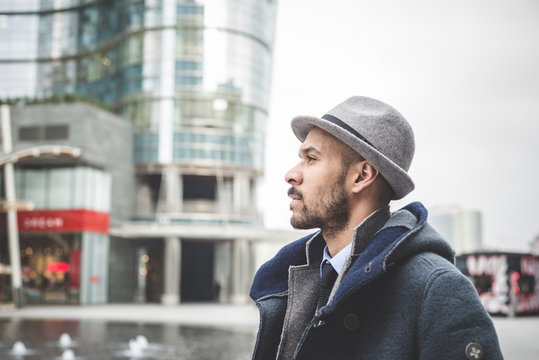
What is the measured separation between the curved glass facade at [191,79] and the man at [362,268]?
40.1 metres

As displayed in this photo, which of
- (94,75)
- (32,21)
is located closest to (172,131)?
(94,75)

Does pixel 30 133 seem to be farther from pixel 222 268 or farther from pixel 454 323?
pixel 454 323

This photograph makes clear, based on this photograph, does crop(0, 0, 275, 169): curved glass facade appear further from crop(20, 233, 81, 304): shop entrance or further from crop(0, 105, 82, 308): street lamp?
crop(0, 105, 82, 308): street lamp

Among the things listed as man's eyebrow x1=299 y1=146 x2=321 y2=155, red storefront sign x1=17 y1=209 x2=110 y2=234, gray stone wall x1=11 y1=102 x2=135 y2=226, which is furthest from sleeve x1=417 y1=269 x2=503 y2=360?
gray stone wall x1=11 y1=102 x2=135 y2=226

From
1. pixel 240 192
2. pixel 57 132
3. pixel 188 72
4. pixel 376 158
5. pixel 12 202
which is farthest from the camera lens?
pixel 240 192

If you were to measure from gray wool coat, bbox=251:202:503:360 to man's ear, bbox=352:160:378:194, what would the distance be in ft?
0.37

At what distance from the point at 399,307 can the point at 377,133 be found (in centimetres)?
60

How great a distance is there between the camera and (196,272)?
156ft

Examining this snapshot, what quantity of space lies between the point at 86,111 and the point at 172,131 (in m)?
7.26

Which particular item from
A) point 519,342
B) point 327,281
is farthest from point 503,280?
point 327,281

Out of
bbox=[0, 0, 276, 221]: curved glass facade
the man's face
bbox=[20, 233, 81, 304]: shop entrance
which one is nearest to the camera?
the man's face

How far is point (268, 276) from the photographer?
7.88 feet

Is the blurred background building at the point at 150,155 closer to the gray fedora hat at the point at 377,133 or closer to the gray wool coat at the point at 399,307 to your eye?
the gray fedora hat at the point at 377,133

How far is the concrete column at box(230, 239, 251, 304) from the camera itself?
Result: 39750 mm
